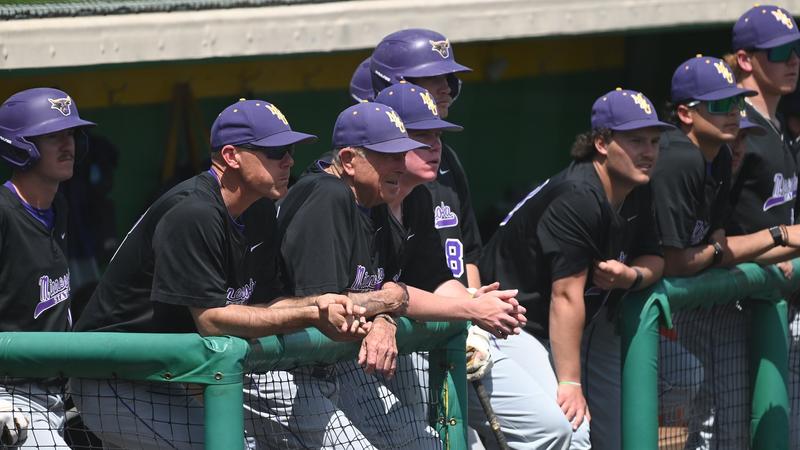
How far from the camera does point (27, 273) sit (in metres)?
3.99

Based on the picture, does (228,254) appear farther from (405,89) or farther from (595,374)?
(595,374)

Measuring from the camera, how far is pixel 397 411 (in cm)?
383

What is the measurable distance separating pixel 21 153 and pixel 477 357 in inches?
66.7

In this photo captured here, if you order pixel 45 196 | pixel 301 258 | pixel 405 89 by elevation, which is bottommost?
pixel 301 258

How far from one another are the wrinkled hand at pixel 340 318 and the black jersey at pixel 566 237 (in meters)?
1.35

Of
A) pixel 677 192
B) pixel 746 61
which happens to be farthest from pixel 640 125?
pixel 746 61

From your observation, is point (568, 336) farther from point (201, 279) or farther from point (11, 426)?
point (11, 426)

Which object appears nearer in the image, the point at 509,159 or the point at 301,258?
the point at 301,258

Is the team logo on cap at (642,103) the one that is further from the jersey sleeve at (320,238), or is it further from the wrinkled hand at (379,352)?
the wrinkled hand at (379,352)

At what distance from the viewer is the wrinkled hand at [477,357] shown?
4348 millimetres

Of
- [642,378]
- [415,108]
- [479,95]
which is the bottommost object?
[642,378]

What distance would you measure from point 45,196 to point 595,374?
6.98ft

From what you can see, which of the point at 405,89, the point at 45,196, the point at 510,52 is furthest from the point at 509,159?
the point at 45,196

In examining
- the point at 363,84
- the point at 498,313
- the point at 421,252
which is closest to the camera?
the point at 498,313
